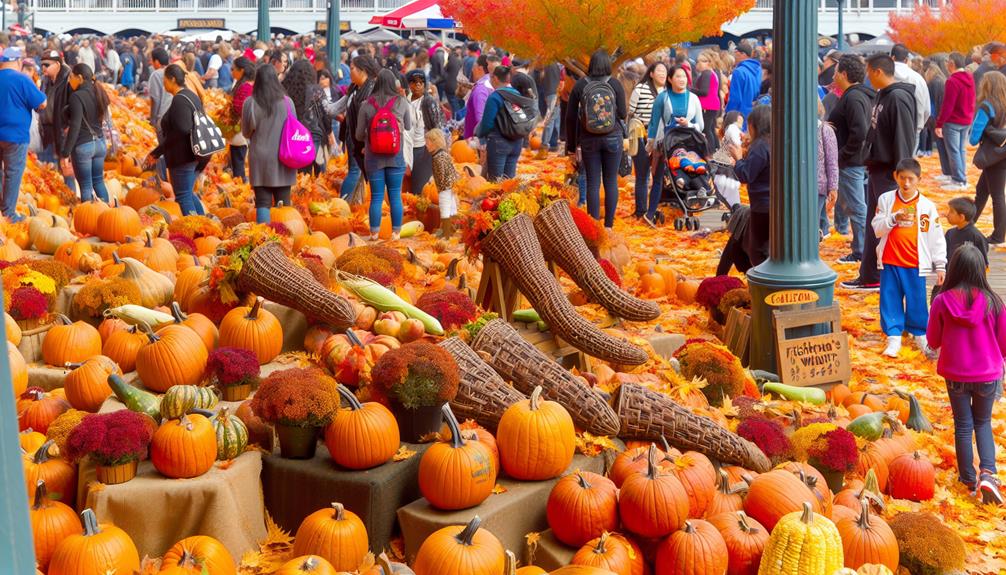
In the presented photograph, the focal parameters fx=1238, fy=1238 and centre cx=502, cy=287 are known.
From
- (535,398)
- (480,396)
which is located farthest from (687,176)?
(535,398)

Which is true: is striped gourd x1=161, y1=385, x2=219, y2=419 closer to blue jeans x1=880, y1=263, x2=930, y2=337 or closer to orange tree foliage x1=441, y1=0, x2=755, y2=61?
blue jeans x1=880, y1=263, x2=930, y2=337

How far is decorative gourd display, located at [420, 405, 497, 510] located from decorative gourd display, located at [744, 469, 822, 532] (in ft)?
3.90

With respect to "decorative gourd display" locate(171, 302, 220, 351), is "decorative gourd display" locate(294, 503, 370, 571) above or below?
below

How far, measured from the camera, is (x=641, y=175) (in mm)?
13898

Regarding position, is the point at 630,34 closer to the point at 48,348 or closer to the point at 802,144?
the point at 802,144

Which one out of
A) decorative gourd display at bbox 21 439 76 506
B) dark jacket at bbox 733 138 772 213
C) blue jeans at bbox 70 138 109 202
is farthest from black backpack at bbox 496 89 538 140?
decorative gourd display at bbox 21 439 76 506

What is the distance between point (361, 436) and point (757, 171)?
5422 mm

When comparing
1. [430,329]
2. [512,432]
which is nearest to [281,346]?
[430,329]

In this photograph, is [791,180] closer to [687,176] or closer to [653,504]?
[653,504]

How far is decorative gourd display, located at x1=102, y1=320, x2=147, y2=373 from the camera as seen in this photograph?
656 cm

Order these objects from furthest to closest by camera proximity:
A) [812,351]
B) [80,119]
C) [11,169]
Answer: [80,119] < [11,169] < [812,351]

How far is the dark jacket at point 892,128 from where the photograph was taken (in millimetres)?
10266

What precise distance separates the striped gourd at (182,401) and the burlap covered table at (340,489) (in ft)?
1.27

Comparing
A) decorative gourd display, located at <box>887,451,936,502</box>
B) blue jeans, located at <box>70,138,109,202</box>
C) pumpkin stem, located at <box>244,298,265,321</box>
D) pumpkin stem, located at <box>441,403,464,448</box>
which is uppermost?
blue jeans, located at <box>70,138,109,202</box>
